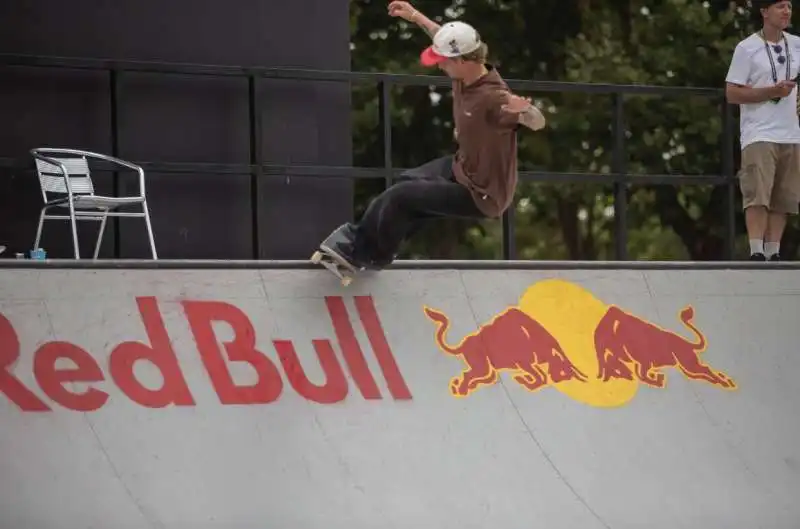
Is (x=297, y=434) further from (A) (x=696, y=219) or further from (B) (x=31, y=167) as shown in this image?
(A) (x=696, y=219)

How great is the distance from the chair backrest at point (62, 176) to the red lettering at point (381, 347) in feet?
6.73

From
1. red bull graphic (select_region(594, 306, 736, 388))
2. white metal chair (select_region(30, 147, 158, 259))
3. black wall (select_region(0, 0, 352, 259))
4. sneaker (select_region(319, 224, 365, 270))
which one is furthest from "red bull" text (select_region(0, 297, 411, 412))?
black wall (select_region(0, 0, 352, 259))

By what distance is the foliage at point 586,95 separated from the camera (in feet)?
52.3

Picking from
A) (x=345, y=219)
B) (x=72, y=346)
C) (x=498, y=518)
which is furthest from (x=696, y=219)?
(x=72, y=346)

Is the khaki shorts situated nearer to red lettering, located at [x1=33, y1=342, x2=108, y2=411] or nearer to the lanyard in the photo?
the lanyard

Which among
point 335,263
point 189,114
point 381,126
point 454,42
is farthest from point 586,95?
point 454,42

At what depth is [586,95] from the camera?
648 inches

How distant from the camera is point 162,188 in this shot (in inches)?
373

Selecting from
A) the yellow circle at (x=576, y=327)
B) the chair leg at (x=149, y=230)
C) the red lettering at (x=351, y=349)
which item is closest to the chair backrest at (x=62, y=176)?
the chair leg at (x=149, y=230)

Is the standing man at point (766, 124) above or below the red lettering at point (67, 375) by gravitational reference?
above

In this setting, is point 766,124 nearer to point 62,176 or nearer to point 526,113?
point 526,113

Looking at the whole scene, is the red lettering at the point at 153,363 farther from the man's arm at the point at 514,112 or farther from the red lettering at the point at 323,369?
the man's arm at the point at 514,112

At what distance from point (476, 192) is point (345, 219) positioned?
107 inches

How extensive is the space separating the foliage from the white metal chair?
7.17m
